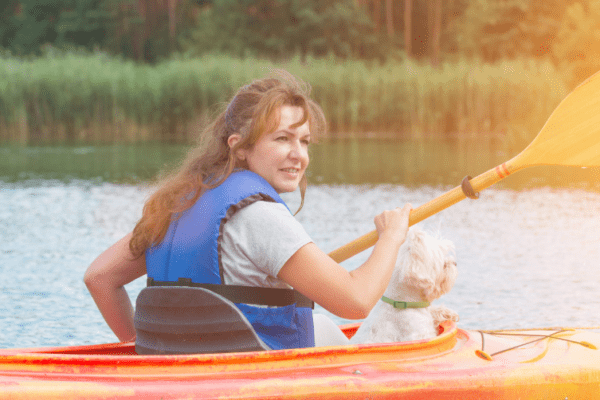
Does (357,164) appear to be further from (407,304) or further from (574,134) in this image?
(407,304)

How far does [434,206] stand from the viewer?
103 inches

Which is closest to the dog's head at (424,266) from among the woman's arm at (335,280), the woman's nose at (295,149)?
the woman's arm at (335,280)

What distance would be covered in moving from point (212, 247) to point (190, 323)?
23 cm

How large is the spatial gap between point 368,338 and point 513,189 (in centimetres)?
822

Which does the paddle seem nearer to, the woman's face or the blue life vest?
the woman's face

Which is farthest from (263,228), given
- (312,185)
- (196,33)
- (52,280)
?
(196,33)

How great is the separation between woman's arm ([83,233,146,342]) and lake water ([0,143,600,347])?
1.17 m

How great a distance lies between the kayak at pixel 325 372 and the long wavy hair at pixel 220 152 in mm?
361

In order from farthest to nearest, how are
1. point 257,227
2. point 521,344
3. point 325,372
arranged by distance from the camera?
1. point 521,344
2. point 325,372
3. point 257,227

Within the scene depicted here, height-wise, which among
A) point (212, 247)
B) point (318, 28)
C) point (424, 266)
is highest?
point (318, 28)

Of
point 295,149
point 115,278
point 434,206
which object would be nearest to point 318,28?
point 434,206

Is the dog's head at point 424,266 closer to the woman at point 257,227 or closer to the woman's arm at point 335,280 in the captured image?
the woman at point 257,227

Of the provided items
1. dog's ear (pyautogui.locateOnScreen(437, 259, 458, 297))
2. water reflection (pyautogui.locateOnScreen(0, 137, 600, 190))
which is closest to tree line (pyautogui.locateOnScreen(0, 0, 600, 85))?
water reflection (pyautogui.locateOnScreen(0, 137, 600, 190))

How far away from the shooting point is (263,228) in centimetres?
212
